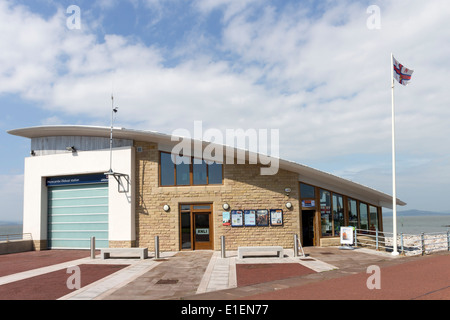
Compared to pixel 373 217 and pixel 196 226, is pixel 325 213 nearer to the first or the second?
pixel 373 217

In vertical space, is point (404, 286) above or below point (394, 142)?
below

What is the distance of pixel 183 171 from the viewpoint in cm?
1769

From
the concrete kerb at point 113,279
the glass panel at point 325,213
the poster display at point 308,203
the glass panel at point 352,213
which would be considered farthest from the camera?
the glass panel at point 352,213

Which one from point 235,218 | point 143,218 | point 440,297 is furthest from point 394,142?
point 143,218

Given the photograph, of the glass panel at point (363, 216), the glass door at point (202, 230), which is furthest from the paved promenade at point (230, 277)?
the glass panel at point (363, 216)

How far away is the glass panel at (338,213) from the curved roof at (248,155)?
0.40m

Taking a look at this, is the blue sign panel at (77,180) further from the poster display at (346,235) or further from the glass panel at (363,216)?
the glass panel at (363,216)

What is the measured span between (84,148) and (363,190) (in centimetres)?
1387

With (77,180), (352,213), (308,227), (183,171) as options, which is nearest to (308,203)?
(308,227)

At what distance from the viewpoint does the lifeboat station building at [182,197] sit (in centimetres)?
1728

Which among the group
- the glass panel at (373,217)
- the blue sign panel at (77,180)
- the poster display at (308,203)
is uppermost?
the blue sign panel at (77,180)

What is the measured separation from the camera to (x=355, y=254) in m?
15.0

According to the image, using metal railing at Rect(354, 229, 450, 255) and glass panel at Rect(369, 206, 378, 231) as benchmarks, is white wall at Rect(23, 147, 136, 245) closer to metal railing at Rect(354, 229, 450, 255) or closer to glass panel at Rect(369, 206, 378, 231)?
metal railing at Rect(354, 229, 450, 255)
